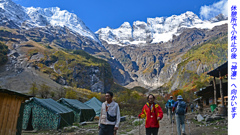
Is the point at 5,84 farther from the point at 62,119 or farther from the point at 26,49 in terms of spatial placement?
the point at 62,119

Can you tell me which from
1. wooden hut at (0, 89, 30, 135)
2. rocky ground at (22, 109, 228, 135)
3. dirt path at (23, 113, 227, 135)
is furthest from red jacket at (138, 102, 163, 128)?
wooden hut at (0, 89, 30, 135)

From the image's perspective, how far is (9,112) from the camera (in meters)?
8.10

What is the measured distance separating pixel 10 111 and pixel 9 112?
64mm

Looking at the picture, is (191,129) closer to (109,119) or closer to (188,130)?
(188,130)

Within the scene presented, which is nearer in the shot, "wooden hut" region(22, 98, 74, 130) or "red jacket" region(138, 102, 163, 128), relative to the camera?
"red jacket" region(138, 102, 163, 128)

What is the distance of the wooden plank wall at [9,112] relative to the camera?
24.9 ft

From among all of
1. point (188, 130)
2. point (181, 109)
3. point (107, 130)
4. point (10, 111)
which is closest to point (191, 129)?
point (188, 130)

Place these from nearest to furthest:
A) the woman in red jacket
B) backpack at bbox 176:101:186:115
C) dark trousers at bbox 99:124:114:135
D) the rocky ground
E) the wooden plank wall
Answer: dark trousers at bbox 99:124:114:135
the woman in red jacket
the wooden plank wall
backpack at bbox 176:101:186:115
the rocky ground

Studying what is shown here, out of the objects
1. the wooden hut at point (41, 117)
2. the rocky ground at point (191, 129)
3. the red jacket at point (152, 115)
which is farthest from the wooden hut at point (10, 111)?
the wooden hut at point (41, 117)

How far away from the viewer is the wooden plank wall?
24.9 ft

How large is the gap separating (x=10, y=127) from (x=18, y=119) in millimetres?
812

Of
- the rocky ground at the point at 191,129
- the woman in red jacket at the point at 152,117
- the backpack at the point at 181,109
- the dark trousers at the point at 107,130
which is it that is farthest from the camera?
the rocky ground at the point at 191,129

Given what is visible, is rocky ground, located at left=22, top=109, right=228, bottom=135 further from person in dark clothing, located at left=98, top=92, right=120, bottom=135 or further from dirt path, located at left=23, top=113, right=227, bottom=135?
person in dark clothing, located at left=98, top=92, right=120, bottom=135

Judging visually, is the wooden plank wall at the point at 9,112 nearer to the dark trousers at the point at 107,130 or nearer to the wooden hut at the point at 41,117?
Answer: the dark trousers at the point at 107,130
